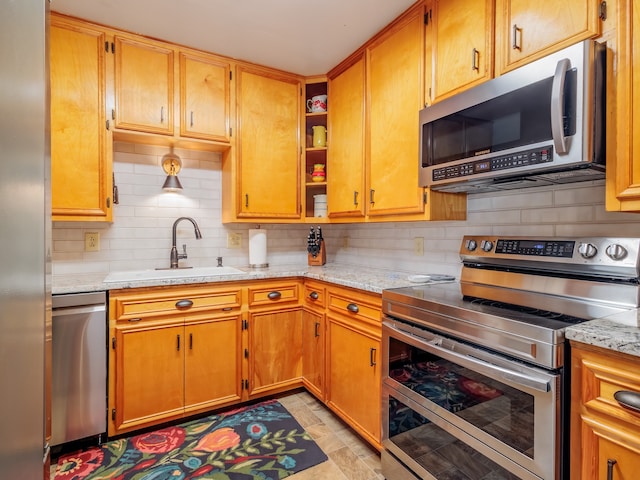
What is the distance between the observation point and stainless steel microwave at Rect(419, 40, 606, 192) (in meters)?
1.11

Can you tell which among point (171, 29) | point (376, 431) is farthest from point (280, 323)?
point (171, 29)

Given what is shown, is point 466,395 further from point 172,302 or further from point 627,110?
point 172,302

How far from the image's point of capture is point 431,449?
1.38m

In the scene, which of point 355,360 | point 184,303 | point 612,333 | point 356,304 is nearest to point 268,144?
point 184,303

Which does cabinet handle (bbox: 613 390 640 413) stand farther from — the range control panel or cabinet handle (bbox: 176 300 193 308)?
cabinet handle (bbox: 176 300 193 308)

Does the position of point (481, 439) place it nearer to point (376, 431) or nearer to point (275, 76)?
point (376, 431)

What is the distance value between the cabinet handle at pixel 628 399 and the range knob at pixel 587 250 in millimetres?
527

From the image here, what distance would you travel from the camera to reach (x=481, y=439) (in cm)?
117

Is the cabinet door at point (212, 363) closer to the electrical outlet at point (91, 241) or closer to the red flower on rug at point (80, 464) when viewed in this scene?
the red flower on rug at point (80, 464)

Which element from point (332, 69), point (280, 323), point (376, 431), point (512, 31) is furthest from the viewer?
point (332, 69)

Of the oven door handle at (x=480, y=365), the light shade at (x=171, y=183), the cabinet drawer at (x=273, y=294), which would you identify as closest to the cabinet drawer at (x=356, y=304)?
the oven door handle at (x=480, y=365)

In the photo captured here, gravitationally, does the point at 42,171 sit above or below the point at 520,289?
above

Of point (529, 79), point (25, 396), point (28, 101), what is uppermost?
point (529, 79)

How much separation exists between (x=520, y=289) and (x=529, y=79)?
81 centimetres
